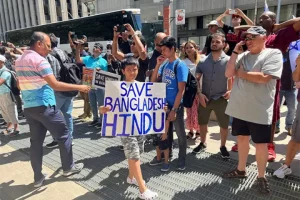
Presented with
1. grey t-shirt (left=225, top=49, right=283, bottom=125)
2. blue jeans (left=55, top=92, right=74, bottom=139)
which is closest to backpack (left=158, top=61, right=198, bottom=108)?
grey t-shirt (left=225, top=49, right=283, bottom=125)

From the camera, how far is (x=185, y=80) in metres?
2.90

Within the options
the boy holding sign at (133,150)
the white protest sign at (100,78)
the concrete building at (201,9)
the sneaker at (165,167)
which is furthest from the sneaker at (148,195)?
the concrete building at (201,9)

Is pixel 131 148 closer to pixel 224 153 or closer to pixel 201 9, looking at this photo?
pixel 224 153

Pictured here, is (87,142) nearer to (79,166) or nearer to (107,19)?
(79,166)

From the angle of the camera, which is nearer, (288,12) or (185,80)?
(185,80)

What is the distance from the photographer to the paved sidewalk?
2.79 meters

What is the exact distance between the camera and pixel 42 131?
125 inches

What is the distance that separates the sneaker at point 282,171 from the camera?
2920mm

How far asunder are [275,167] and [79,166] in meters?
2.67

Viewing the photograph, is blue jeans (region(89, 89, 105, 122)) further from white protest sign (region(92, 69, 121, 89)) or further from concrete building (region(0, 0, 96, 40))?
concrete building (region(0, 0, 96, 40))

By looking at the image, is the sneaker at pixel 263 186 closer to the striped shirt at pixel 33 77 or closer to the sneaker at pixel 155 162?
the sneaker at pixel 155 162

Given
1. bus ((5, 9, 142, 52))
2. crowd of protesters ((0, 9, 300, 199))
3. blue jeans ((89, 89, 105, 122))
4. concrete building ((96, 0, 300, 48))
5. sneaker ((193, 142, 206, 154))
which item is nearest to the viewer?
crowd of protesters ((0, 9, 300, 199))

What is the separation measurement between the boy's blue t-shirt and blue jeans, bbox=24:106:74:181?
1.43 meters

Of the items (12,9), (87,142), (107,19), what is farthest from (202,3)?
(12,9)
